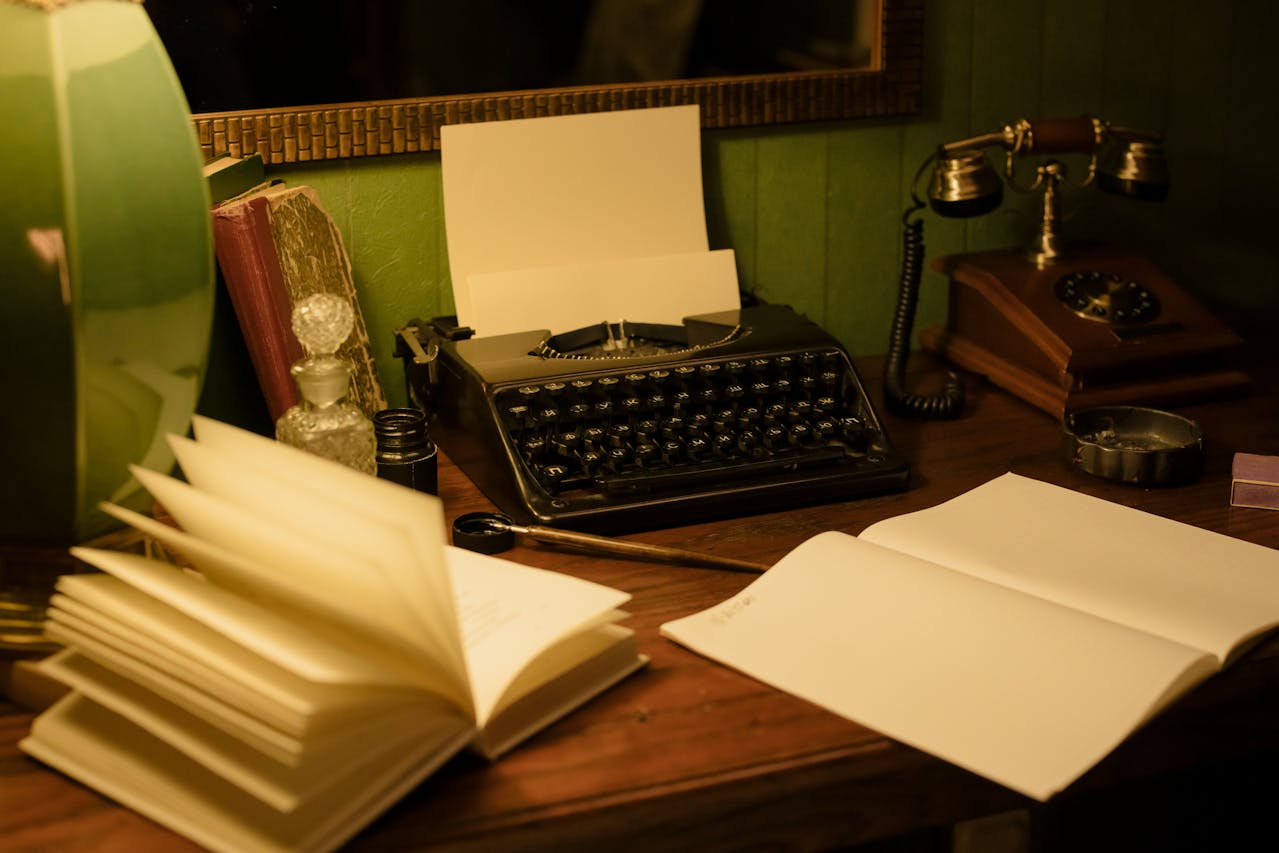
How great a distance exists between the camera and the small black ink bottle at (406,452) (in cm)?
129

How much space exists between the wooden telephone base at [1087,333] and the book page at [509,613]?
2.50ft

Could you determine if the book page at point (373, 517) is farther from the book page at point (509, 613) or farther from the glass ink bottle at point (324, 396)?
the glass ink bottle at point (324, 396)

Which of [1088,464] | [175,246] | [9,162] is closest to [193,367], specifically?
[175,246]

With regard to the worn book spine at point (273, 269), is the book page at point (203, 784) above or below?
below

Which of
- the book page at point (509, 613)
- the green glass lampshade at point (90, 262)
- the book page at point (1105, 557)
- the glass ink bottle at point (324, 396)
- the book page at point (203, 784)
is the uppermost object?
the green glass lampshade at point (90, 262)

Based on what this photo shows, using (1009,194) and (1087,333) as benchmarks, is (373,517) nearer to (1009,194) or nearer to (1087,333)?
(1087,333)

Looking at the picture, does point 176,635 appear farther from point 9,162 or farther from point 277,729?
point 9,162

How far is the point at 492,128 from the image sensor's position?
1.56m

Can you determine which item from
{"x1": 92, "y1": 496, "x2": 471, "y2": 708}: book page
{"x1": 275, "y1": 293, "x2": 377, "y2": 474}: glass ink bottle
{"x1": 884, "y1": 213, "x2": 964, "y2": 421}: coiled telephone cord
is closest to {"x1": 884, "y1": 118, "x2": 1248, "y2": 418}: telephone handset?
{"x1": 884, "y1": 213, "x2": 964, "y2": 421}: coiled telephone cord

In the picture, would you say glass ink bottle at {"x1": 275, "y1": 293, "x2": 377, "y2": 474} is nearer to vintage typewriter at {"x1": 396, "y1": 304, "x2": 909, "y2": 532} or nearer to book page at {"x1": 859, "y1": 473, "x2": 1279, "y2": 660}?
vintage typewriter at {"x1": 396, "y1": 304, "x2": 909, "y2": 532}

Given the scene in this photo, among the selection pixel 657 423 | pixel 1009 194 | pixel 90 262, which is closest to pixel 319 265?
pixel 657 423

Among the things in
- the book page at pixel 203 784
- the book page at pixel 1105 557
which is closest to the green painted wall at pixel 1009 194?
the book page at pixel 1105 557

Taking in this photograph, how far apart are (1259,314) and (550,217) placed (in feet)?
3.56

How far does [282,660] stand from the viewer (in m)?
0.80
